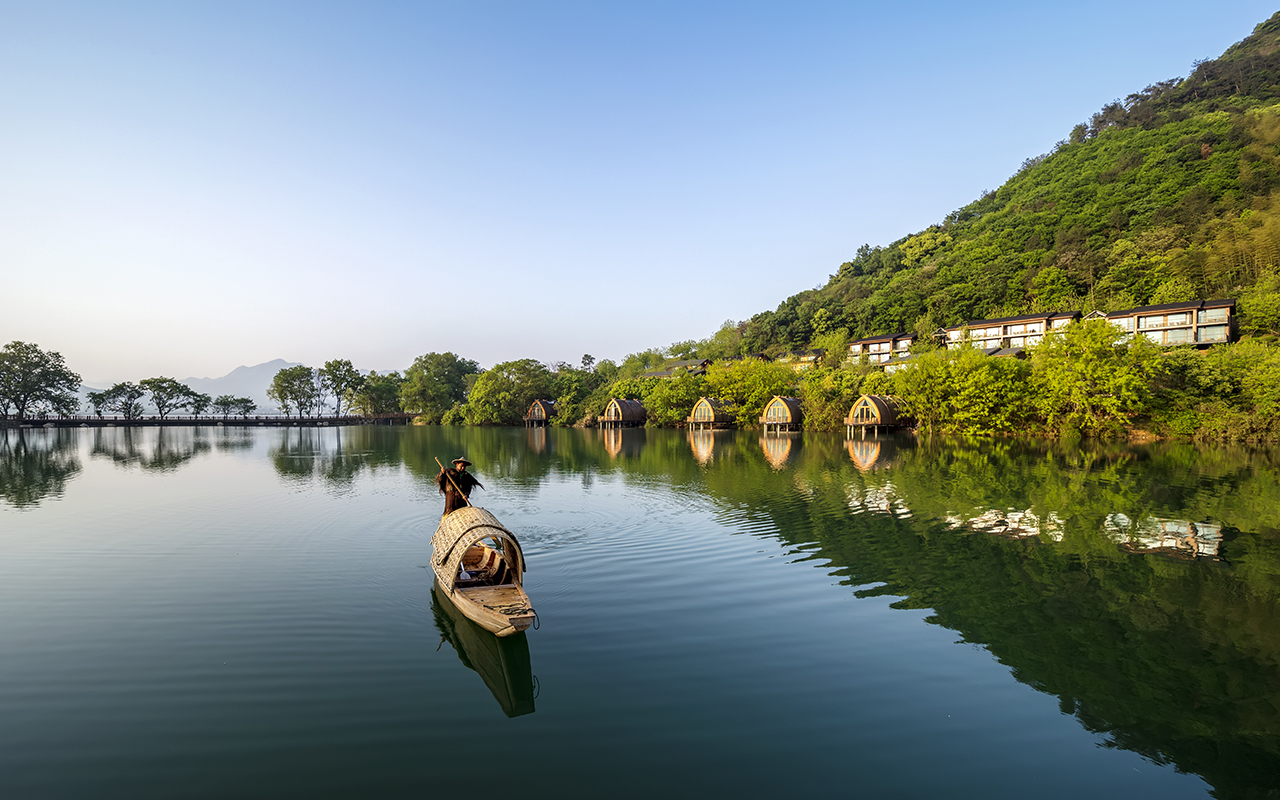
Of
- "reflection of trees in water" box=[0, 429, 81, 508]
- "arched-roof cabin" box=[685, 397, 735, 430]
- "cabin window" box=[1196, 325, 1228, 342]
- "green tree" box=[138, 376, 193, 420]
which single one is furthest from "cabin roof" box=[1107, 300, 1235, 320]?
"green tree" box=[138, 376, 193, 420]

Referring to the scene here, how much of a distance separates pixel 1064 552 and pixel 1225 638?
411cm

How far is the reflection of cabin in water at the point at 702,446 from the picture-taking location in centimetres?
3044

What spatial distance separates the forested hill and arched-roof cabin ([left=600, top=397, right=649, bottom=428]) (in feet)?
96.6

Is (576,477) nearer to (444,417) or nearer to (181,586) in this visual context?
(181,586)

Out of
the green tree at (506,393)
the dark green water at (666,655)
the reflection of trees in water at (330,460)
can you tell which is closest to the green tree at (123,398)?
the green tree at (506,393)

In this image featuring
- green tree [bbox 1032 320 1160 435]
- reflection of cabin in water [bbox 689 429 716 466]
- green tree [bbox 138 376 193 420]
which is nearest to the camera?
reflection of cabin in water [bbox 689 429 716 466]

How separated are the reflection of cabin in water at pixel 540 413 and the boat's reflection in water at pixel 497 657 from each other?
60.2m

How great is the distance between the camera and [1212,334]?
46062 millimetres

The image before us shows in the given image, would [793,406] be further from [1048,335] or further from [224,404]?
[224,404]

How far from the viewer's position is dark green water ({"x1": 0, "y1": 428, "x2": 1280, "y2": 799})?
16.4ft

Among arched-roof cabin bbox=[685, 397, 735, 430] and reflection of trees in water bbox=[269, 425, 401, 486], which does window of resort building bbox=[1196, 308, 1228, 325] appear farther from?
reflection of trees in water bbox=[269, 425, 401, 486]

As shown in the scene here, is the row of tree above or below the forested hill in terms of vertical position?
below

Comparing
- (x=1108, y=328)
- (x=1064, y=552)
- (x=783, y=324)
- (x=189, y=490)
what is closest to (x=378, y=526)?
(x=189, y=490)

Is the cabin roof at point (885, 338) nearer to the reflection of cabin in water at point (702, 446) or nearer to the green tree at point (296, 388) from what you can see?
the reflection of cabin in water at point (702, 446)
